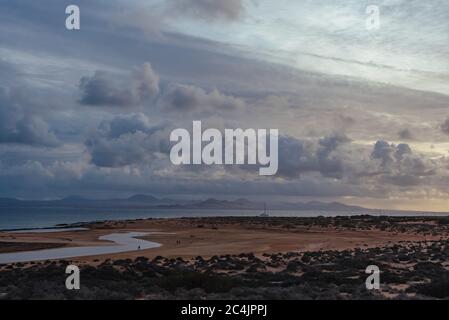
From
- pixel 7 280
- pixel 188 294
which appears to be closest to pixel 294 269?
pixel 188 294

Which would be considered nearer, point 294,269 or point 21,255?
point 294,269

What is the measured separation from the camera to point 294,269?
25.7m
